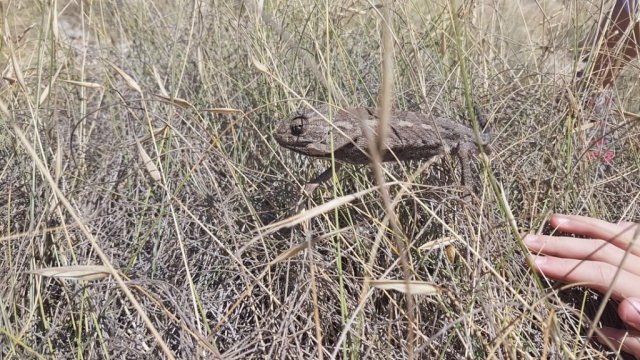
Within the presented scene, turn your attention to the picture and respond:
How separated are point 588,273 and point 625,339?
197 mm

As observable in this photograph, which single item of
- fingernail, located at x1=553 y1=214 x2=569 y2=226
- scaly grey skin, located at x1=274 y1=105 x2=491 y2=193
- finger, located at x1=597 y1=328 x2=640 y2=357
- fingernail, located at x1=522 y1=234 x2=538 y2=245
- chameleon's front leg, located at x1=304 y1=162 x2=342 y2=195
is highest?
scaly grey skin, located at x1=274 y1=105 x2=491 y2=193

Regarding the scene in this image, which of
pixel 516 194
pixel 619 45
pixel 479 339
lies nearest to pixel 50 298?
pixel 479 339

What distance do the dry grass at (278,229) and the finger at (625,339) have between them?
0.19 feet

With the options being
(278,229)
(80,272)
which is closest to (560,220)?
(278,229)

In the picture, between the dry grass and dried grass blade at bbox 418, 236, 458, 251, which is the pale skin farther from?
dried grass blade at bbox 418, 236, 458, 251

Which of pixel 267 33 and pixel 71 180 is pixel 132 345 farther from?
pixel 267 33

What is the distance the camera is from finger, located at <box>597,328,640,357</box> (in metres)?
1.28

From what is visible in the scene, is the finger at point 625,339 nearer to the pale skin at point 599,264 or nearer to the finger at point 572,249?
the pale skin at point 599,264

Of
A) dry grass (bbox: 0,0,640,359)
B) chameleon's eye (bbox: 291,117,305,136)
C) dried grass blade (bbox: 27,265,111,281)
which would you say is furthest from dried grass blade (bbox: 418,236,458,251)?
dried grass blade (bbox: 27,265,111,281)

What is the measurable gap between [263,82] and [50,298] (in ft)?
3.57

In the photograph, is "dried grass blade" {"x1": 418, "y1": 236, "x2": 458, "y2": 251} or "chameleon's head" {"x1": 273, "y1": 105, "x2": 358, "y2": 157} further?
"chameleon's head" {"x1": 273, "y1": 105, "x2": 358, "y2": 157}

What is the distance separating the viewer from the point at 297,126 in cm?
144

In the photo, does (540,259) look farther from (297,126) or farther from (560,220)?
(297,126)

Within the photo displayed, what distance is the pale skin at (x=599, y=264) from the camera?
1.30 m
